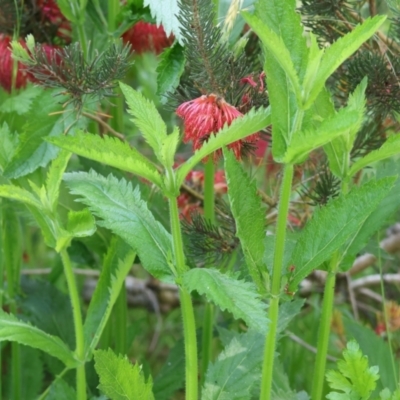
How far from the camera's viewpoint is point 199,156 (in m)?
0.44

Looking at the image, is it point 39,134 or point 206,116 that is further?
point 39,134

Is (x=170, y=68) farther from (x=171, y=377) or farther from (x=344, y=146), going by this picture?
(x=171, y=377)

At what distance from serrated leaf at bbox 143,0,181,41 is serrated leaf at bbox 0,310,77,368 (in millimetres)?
258

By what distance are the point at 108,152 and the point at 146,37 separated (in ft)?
1.25

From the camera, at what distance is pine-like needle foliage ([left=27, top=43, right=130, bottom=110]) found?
1.79 ft

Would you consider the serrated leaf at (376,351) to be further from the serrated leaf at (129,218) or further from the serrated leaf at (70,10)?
the serrated leaf at (70,10)

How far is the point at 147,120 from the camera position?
1.56 feet

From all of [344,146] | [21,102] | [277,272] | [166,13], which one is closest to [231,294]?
[277,272]

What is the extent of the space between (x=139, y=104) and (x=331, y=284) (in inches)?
7.7

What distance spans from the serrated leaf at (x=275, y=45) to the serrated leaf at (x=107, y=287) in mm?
Answer: 214

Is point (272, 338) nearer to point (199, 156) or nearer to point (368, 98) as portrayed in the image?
point (199, 156)

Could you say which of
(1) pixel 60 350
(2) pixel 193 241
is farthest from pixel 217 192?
(1) pixel 60 350

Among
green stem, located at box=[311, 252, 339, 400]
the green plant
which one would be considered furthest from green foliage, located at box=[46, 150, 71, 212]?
green stem, located at box=[311, 252, 339, 400]

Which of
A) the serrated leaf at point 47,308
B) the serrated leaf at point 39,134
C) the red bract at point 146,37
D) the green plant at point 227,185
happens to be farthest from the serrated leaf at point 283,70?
the serrated leaf at point 47,308
